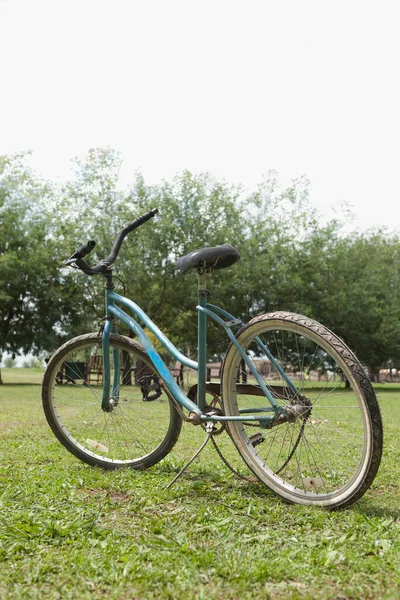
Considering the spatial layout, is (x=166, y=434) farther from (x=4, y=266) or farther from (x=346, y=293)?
(x=346, y=293)

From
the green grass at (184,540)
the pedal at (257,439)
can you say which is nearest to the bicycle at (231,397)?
the pedal at (257,439)

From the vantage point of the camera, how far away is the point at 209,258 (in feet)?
11.8

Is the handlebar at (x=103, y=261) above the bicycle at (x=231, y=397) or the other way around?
above

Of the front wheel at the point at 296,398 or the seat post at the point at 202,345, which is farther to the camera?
the seat post at the point at 202,345

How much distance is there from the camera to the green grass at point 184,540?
2.21 m

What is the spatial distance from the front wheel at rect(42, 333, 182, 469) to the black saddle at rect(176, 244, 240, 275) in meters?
0.87

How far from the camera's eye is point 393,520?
118 inches

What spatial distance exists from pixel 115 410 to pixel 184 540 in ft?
6.01

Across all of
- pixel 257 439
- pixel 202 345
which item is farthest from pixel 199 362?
pixel 257 439

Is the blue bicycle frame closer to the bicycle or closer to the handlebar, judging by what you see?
the bicycle

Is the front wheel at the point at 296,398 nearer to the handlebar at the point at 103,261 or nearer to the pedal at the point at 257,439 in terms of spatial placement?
the pedal at the point at 257,439

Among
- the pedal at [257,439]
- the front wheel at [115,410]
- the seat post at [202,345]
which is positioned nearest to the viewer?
the pedal at [257,439]

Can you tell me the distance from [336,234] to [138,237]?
11110 millimetres

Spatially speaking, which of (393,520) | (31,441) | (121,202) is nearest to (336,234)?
(121,202)
